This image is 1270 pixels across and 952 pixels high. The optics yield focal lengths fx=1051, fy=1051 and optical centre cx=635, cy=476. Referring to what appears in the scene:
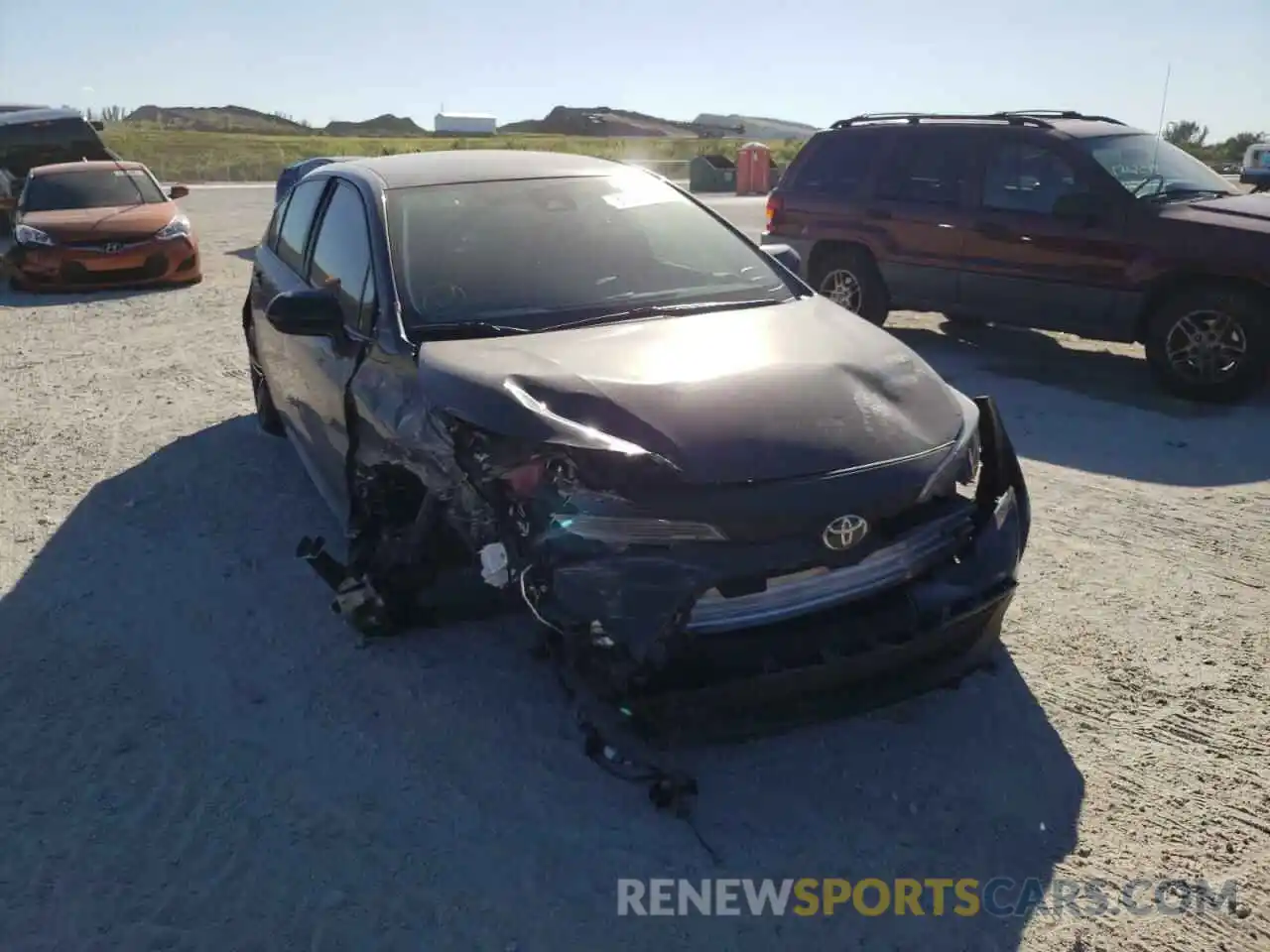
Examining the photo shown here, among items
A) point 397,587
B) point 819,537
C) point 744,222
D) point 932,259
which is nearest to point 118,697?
point 397,587

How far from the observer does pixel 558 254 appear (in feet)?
13.9

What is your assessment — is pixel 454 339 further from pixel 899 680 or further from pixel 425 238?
pixel 899 680

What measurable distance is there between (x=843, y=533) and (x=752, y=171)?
26722mm

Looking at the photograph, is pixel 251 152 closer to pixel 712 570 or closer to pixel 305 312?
pixel 305 312

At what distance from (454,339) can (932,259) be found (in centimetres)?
580

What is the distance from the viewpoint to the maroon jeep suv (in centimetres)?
702

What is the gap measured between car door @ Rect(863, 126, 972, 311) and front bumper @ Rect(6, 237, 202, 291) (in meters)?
7.90

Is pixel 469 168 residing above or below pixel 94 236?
above

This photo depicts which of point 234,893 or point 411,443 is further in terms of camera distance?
point 411,443

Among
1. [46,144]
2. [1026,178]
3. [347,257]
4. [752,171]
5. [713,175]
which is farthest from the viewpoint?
[713,175]

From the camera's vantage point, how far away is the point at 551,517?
2.88 meters

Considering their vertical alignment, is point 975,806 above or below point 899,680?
below

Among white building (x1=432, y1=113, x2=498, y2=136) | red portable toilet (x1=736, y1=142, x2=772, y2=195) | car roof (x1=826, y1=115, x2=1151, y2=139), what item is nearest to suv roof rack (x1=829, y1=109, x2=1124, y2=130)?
car roof (x1=826, y1=115, x2=1151, y2=139)

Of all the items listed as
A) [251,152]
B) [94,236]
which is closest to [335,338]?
[94,236]
